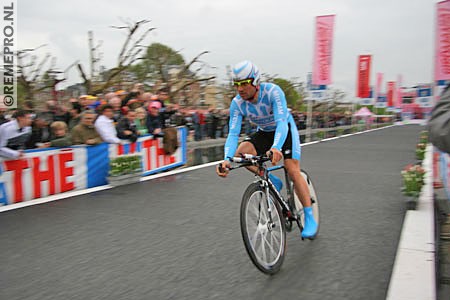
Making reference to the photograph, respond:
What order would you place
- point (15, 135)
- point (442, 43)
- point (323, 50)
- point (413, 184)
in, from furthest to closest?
point (323, 50) → point (442, 43) → point (15, 135) → point (413, 184)

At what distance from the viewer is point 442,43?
842cm

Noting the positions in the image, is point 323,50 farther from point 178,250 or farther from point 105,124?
point 178,250

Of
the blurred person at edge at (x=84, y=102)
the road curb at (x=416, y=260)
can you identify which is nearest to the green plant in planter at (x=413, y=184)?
the road curb at (x=416, y=260)

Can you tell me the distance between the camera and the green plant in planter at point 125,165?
28.3ft

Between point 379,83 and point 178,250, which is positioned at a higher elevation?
point 379,83

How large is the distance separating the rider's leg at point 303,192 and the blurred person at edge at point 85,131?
17.4 ft

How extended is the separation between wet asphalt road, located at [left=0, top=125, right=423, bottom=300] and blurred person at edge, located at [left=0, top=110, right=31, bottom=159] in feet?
3.23

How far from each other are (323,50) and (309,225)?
18909 mm

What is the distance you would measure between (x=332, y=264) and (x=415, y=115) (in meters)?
76.5

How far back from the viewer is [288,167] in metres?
4.51

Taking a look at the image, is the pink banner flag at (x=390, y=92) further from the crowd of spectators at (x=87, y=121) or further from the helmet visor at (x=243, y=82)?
the helmet visor at (x=243, y=82)

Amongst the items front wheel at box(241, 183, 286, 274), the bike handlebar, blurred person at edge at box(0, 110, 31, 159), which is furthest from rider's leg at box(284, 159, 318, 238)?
blurred person at edge at box(0, 110, 31, 159)

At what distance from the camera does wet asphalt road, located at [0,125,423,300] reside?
3.57 metres

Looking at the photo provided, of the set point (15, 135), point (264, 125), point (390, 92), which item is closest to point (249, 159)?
point (264, 125)
